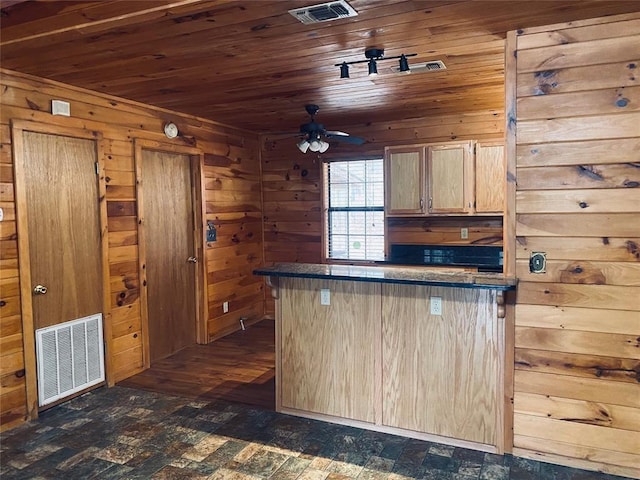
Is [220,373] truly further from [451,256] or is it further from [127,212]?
[451,256]

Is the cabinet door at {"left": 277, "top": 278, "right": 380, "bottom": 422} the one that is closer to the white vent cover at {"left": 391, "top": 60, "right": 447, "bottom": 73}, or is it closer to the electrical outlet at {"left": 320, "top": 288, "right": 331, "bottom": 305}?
Answer: the electrical outlet at {"left": 320, "top": 288, "right": 331, "bottom": 305}

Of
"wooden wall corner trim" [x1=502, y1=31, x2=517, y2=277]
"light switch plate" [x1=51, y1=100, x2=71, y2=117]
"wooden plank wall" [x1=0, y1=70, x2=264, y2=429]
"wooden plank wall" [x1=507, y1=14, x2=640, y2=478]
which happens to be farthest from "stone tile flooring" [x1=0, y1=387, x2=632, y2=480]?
"light switch plate" [x1=51, y1=100, x2=71, y2=117]

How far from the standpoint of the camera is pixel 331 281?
3.14 meters

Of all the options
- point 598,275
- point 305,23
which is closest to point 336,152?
point 305,23

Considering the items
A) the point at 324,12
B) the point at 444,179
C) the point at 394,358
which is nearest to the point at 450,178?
the point at 444,179

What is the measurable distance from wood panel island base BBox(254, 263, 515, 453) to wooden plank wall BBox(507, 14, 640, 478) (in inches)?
7.2

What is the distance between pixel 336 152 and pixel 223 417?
335 centimetres

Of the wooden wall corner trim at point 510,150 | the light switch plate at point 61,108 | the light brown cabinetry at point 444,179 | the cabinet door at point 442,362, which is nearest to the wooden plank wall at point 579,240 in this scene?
the wooden wall corner trim at point 510,150

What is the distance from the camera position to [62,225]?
11.8ft

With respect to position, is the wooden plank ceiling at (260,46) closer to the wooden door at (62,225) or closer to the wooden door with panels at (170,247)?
the wooden door at (62,225)

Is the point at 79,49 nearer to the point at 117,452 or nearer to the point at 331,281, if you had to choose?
the point at 331,281

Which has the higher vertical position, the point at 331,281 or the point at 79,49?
the point at 79,49

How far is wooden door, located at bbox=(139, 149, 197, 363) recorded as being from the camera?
4.49 metres

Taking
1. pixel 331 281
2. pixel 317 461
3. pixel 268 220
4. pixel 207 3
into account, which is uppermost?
pixel 207 3
